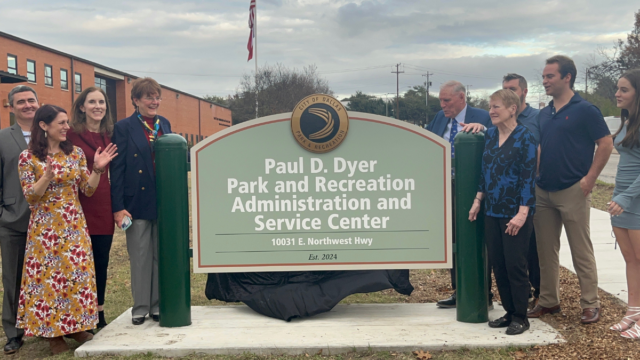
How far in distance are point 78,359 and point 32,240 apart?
0.87m

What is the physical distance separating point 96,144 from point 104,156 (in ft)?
0.94

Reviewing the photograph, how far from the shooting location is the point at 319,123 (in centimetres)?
Answer: 389

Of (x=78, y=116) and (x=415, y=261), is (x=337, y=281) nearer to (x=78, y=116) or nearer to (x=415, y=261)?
(x=415, y=261)

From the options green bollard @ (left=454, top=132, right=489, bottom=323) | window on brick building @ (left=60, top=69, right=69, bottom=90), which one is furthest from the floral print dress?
window on brick building @ (left=60, top=69, right=69, bottom=90)

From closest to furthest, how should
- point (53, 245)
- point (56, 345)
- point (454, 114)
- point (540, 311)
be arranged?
point (53, 245) → point (56, 345) → point (540, 311) → point (454, 114)

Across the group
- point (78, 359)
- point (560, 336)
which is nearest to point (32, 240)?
point (78, 359)

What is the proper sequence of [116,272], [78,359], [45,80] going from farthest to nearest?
[45,80] → [116,272] → [78,359]

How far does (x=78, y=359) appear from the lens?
3520 millimetres

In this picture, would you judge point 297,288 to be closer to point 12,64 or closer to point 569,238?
point 569,238

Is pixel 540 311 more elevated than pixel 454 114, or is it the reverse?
pixel 454 114

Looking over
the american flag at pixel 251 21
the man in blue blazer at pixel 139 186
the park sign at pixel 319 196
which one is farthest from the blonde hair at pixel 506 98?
the american flag at pixel 251 21

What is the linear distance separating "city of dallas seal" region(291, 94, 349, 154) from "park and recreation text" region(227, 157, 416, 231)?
0.13 m

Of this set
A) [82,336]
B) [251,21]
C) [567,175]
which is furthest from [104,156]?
[251,21]

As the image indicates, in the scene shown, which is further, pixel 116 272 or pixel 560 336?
pixel 116 272
